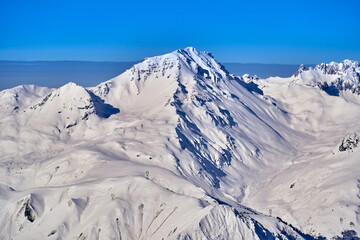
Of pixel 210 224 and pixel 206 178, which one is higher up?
pixel 210 224

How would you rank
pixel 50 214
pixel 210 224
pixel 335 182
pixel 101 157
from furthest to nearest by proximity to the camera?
pixel 101 157 → pixel 335 182 → pixel 50 214 → pixel 210 224

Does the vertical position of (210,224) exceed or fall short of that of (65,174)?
it exceeds it

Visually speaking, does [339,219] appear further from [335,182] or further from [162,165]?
[162,165]

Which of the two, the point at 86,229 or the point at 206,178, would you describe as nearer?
the point at 86,229

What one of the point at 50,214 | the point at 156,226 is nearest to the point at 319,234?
the point at 156,226

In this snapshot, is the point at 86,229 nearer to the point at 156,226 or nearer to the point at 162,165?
the point at 156,226

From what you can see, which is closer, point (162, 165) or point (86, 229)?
point (86, 229)

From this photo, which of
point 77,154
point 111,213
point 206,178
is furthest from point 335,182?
point 77,154

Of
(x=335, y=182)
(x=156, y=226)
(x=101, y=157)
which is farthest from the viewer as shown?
(x=101, y=157)

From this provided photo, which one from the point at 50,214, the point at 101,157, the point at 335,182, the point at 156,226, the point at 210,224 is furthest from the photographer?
the point at 101,157
